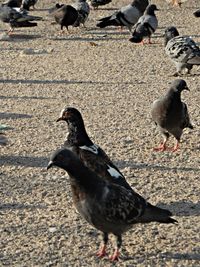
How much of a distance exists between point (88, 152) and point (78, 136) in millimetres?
544

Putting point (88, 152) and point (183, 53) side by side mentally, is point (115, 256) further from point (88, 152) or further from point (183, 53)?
point (183, 53)

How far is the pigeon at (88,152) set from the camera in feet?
20.9

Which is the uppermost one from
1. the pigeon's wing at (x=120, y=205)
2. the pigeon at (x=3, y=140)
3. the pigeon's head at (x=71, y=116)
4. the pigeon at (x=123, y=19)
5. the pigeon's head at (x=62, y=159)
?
the pigeon's head at (x=62, y=159)

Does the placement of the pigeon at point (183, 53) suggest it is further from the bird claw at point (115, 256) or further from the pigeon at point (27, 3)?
the pigeon at point (27, 3)

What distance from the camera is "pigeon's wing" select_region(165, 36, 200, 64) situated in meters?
13.3

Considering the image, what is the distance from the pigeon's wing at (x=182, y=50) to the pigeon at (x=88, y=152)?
611 cm

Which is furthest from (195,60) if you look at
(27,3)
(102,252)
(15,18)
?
(27,3)

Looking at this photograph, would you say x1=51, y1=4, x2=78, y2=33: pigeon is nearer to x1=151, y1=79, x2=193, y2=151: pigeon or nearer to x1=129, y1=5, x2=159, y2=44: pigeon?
x1=129, y1=5, x2=159, y2=44: pigeon

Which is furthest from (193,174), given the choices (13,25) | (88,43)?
(13,25)

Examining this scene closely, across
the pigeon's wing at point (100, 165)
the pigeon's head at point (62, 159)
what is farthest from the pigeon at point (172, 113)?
the pigeon's head at point (62, 159)

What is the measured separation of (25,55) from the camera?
1579 centimetres

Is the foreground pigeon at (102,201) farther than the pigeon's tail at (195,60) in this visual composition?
No

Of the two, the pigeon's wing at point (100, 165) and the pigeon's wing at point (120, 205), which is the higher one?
the pigeon's wing at point (120, 205)

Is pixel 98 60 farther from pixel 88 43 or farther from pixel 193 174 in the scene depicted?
pixel 193 174
